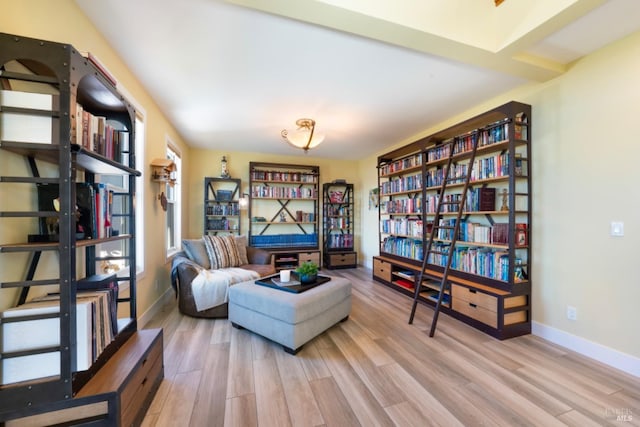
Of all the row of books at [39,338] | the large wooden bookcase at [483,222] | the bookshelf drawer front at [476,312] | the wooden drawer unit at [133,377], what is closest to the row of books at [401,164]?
the large wooden bookcase at [483,222]

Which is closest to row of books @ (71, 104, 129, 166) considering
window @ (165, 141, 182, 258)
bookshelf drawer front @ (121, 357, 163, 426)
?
bookshelf drawer front @ (121, 357, 163, 426)

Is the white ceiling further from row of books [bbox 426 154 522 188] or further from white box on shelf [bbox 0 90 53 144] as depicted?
white box on shelf [bbox 0 90 53 144]

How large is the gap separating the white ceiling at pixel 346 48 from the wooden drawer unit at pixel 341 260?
10.7ft

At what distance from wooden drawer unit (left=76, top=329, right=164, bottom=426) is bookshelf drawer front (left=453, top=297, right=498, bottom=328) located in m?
2.94

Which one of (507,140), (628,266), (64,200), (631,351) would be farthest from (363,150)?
(64,200)

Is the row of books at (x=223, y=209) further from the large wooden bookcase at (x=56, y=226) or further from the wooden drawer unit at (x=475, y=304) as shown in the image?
the wooden drawer unit at (x=475, y=304)

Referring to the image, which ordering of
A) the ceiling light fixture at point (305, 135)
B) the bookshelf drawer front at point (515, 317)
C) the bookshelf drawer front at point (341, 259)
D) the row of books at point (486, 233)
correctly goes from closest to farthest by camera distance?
the bookshelf drawer front at point (515, 317) → the row of books at point (486, 233) → the ceiling light fixture at point (305, 135) → the bookshelf drawer front at point (341, 259)

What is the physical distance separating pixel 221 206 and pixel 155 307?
2540mm

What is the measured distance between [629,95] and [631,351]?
2.01 m

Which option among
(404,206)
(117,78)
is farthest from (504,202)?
(117,78)

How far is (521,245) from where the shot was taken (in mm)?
2582

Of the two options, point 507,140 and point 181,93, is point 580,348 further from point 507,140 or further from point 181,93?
point 181,93

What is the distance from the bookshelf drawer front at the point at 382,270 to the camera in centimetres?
426

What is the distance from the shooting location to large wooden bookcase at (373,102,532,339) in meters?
2.54
